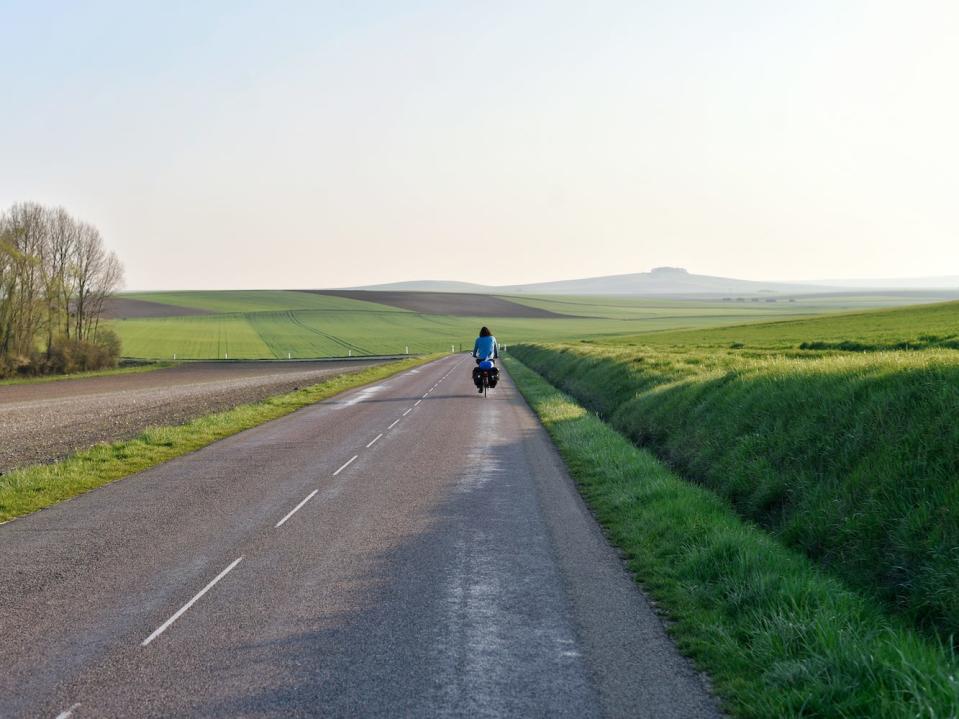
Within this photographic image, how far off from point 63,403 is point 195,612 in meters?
32.3

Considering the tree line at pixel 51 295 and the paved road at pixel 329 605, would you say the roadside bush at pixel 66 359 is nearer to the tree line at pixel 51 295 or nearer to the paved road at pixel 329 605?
the tree line at pixel 51 295

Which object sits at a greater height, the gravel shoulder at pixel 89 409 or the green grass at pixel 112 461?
the green grass at pixel 112 461

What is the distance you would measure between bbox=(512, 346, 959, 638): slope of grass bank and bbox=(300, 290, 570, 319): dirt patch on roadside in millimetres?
130052

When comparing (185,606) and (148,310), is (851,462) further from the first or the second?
(148,310)

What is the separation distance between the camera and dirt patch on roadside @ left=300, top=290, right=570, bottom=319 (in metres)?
149

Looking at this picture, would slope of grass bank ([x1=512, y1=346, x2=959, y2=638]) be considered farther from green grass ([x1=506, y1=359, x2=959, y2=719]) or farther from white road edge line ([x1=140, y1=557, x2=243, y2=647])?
white road edge line ([x1=140, y1=557, x2=243, y2=647])

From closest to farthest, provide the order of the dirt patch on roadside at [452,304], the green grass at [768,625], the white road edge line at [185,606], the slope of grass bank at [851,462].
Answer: the green grass at [768,625]
the white road edge line at [185,606]
the slope of grass bank at [851,462]
the dirt patch on roadside at [452,304]

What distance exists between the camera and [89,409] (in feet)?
104

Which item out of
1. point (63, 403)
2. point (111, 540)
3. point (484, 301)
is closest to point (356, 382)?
point (63, 403)

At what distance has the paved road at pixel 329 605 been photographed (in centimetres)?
579

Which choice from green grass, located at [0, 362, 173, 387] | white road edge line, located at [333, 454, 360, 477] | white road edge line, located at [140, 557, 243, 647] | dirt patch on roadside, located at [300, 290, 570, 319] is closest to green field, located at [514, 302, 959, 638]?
white road edge line, located at [333, 454, 360, 477]

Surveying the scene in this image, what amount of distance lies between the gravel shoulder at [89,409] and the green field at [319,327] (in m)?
29.6

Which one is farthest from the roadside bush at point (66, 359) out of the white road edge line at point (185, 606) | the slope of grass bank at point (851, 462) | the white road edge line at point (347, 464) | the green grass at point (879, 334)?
the white road edge line at point (185, 606)

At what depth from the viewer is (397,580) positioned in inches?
333
